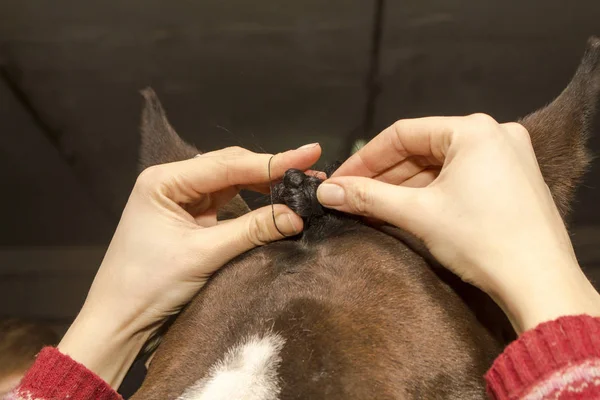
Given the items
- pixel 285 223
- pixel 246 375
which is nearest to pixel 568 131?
pixel 285 223

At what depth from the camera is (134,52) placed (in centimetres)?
222

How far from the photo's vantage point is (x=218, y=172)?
1008 millimetres

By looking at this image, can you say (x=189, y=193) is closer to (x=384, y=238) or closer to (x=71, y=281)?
(x=384, y=238)

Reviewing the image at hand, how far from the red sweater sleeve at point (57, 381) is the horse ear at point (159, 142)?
37 cm

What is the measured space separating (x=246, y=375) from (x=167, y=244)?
38cm

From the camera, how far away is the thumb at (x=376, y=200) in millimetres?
854

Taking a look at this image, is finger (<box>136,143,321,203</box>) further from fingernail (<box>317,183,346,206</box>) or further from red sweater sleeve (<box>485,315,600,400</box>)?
red sweater sleeve (<box>485,315,600,400</box>)

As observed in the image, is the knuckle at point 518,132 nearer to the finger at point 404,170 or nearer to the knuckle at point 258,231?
the finger at point 404,170

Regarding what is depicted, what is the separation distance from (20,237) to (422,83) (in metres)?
1.68

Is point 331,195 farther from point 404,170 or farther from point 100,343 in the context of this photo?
point 100,343

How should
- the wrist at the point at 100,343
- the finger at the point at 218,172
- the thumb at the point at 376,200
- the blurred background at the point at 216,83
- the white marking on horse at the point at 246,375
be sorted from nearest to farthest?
the white marking on horse at the point at 246,375, the thumb at the point at 376,200, the finger at the point at 218,172, the wrist at the point at 100,343, the blurred background at the point at 216,83

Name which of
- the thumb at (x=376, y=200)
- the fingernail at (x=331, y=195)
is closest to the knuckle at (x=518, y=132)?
the thumb at (x=376, y=200)

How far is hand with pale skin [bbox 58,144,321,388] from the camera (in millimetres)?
947

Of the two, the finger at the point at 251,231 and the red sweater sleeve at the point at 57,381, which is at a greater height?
the finger at the point at 251,231
